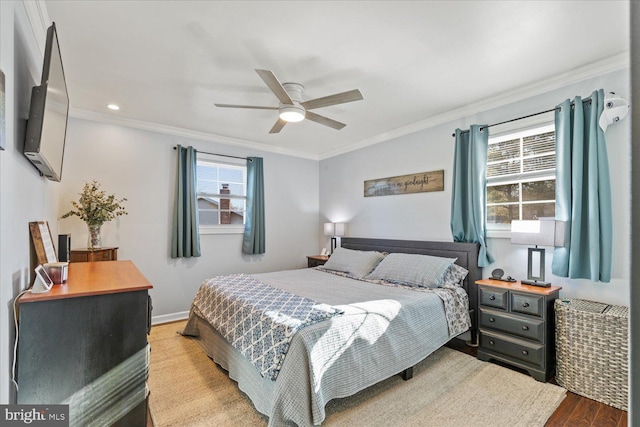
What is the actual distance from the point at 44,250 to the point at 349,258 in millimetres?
3083

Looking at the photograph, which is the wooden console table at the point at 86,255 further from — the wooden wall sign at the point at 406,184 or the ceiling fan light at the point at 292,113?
the wooden wall sign at the point at 406,184

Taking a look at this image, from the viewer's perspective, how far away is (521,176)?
3188 mm

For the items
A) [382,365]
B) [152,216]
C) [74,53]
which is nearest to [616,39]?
[382,365]

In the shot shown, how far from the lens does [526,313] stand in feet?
8.84

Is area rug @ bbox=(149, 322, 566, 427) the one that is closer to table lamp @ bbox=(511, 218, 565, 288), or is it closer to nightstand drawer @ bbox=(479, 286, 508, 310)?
nightstand drawer @ bbox=(479, 286, 508, 310)

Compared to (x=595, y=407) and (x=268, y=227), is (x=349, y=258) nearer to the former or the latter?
(x=268, y=227)

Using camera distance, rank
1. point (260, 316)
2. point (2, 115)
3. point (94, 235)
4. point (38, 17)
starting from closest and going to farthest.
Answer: point (2, 115)
point (38, 17)
point (260, 316)
point (94, 235)

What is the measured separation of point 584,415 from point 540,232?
1341 mm

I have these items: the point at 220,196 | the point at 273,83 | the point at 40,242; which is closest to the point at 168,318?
the point at 220,196

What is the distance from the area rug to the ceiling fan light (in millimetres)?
2368

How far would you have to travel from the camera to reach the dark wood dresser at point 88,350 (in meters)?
1.53

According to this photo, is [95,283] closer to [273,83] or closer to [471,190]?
[273,83]

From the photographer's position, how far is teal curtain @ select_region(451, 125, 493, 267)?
10.9ft

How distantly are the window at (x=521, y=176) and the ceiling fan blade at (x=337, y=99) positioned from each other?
1.82 m
